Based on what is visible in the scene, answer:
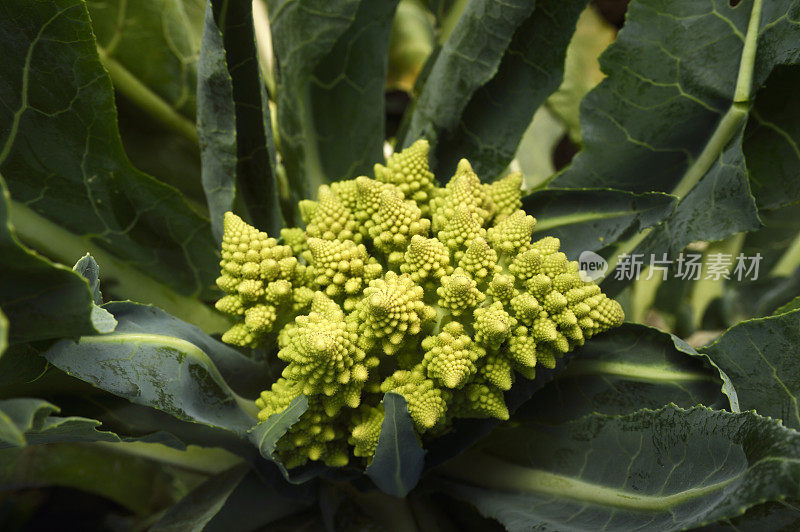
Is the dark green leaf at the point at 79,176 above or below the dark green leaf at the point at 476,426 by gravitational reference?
above

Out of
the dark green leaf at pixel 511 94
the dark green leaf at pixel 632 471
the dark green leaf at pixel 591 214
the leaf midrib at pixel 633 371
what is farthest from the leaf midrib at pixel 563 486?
the dark green leaf at pixel 511 94

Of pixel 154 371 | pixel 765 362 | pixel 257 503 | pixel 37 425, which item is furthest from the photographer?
pixel 257 503

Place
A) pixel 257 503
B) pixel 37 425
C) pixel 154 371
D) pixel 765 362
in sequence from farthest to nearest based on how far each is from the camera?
pixel 257 503 → pixel 765 362 → pixel 154 371 → pixel 37 425

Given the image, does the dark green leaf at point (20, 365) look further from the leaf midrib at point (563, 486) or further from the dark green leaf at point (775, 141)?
the dark green leaf at point (775, 141)

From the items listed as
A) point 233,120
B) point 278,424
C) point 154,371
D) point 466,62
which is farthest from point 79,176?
point 466,62

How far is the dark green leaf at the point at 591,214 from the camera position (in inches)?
30.0

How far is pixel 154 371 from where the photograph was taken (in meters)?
0.67

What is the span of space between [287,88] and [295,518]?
69 centimetres

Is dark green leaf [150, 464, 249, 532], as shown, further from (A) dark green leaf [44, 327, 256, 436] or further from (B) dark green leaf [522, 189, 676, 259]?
(B) dark green leaf [522, 189, 676, 259]

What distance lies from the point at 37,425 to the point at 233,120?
0.45 meters

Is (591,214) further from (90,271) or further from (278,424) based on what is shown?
(90,271)

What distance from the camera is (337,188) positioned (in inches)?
31.8

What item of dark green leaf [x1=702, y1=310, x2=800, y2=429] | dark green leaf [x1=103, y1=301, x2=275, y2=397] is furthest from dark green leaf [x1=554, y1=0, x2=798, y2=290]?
dark green leaf [x1=103, y1=301, x2=275, y2=397]

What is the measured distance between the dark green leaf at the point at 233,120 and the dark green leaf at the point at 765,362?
700mm
